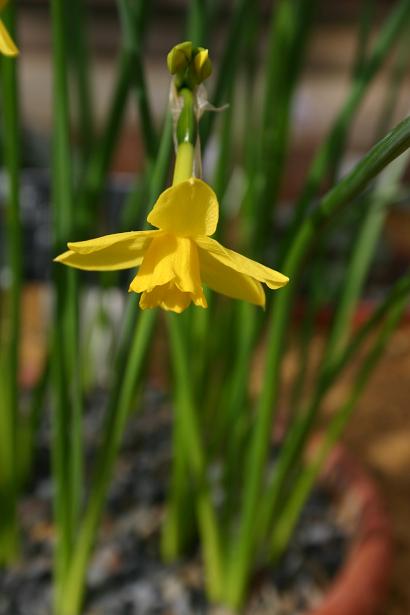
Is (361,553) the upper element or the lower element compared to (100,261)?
lower

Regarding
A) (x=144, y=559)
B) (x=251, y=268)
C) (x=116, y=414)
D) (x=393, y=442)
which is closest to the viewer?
(x=251, y=268)

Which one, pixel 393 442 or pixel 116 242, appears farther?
pixel 393 442

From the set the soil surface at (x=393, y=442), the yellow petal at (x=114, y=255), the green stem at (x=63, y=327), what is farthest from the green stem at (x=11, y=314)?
the soil surface at (x=393, y=442)

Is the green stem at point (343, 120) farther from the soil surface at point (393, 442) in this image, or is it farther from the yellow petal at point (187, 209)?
the soil surface at point (393, 442)

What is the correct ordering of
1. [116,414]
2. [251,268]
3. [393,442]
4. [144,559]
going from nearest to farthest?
[251,268], [116,414], [144,559], [393,442]

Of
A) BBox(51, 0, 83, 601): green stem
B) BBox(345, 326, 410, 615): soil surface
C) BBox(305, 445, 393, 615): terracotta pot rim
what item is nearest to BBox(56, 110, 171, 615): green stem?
BBox(51, 0, 83, 601): green stem

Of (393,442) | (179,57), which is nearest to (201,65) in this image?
(179,57)

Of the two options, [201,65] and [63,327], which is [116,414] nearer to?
[63,327]
